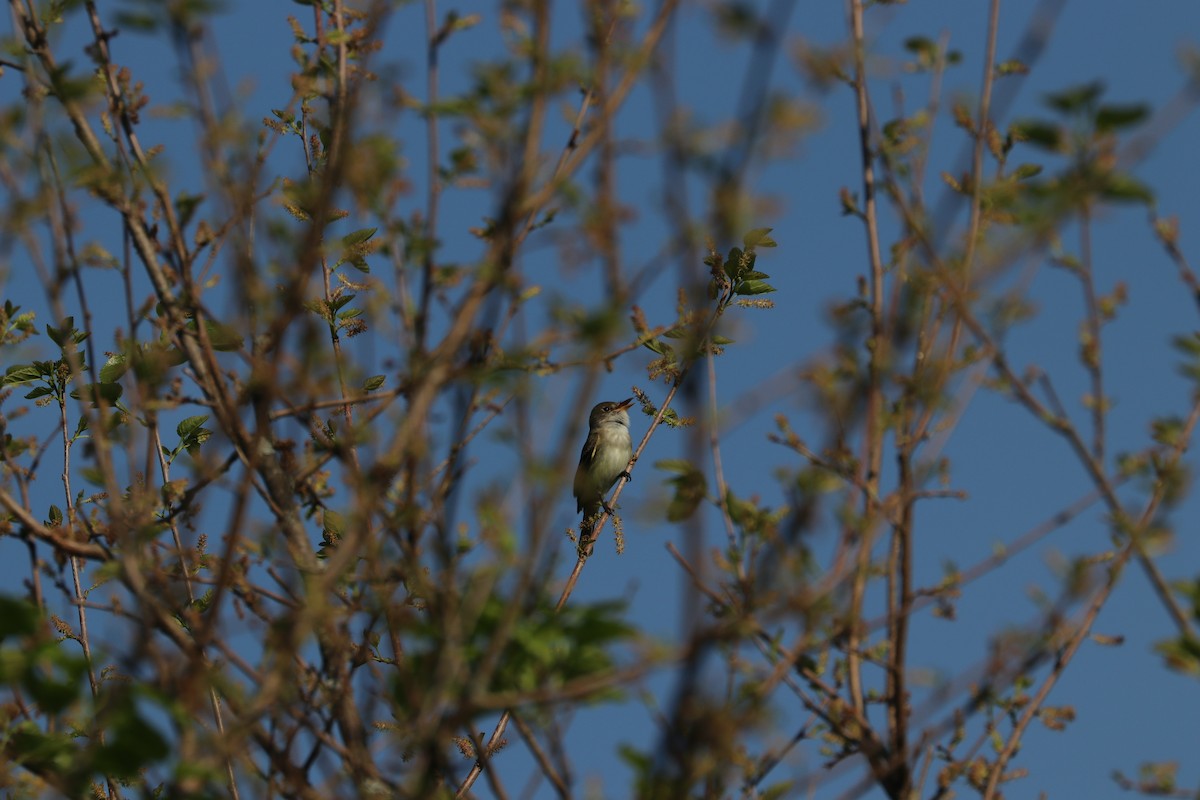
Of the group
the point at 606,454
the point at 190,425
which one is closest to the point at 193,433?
the point at 190,425

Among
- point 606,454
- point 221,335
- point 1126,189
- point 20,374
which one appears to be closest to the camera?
point 1126,189

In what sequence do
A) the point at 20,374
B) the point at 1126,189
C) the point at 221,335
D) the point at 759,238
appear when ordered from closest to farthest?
the point at 1126,189
the point at 221,335
the point at 759,238
the point at 20,374

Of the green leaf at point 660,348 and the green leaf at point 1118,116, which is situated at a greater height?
the green leaf at point 660,348

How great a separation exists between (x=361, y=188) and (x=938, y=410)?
1517 millimetres

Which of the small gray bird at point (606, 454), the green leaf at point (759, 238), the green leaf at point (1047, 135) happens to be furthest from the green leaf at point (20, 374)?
the small gray bird at point (606, 454)

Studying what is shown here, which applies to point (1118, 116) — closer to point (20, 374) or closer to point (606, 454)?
point (20, 374)

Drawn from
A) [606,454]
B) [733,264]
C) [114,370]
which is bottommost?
[733,264]

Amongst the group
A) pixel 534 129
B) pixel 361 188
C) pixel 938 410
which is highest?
pixel 361 188

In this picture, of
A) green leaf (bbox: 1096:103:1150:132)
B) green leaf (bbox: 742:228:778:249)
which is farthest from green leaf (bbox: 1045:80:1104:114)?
green leaf (bbox: 742:228:778:249)

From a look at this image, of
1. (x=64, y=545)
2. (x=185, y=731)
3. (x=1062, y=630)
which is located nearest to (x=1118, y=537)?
(x=1062, y=630)

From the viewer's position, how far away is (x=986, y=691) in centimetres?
318

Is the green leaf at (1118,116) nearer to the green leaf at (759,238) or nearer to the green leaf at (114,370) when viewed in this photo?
the green leaf at (759,238)

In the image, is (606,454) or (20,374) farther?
(606,454)

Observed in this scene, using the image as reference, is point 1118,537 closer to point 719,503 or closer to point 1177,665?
point 1177,665
